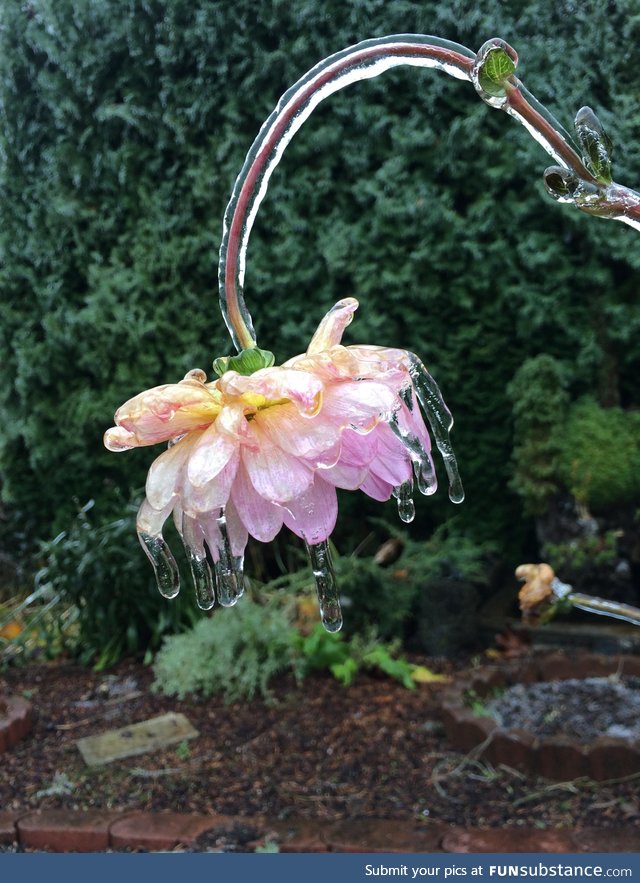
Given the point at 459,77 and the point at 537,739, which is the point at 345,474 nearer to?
the point at 459,77

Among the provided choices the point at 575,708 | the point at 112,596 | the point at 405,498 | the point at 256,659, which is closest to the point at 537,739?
the point at 575,708

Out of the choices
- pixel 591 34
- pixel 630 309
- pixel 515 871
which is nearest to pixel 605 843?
pixel 515 871

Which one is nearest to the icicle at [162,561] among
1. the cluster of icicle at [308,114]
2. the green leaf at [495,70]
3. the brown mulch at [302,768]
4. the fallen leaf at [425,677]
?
the cluster of icicle at [308,114]

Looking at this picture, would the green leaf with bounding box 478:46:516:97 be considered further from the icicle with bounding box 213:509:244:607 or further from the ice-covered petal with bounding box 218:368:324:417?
the icicle with bounding box 213:509:244:607

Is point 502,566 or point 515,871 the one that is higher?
point 502,566

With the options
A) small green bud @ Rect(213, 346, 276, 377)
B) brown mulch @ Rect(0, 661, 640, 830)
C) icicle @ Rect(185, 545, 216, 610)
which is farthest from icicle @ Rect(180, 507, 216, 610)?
brown mulch @ Rect(0, 661, 640, 830)

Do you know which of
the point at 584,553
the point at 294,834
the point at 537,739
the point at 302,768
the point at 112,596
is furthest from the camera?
the point at 112,596

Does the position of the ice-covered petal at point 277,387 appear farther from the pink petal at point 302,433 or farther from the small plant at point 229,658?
the small plant at point 229,658

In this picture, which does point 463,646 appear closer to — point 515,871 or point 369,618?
point 369,618
